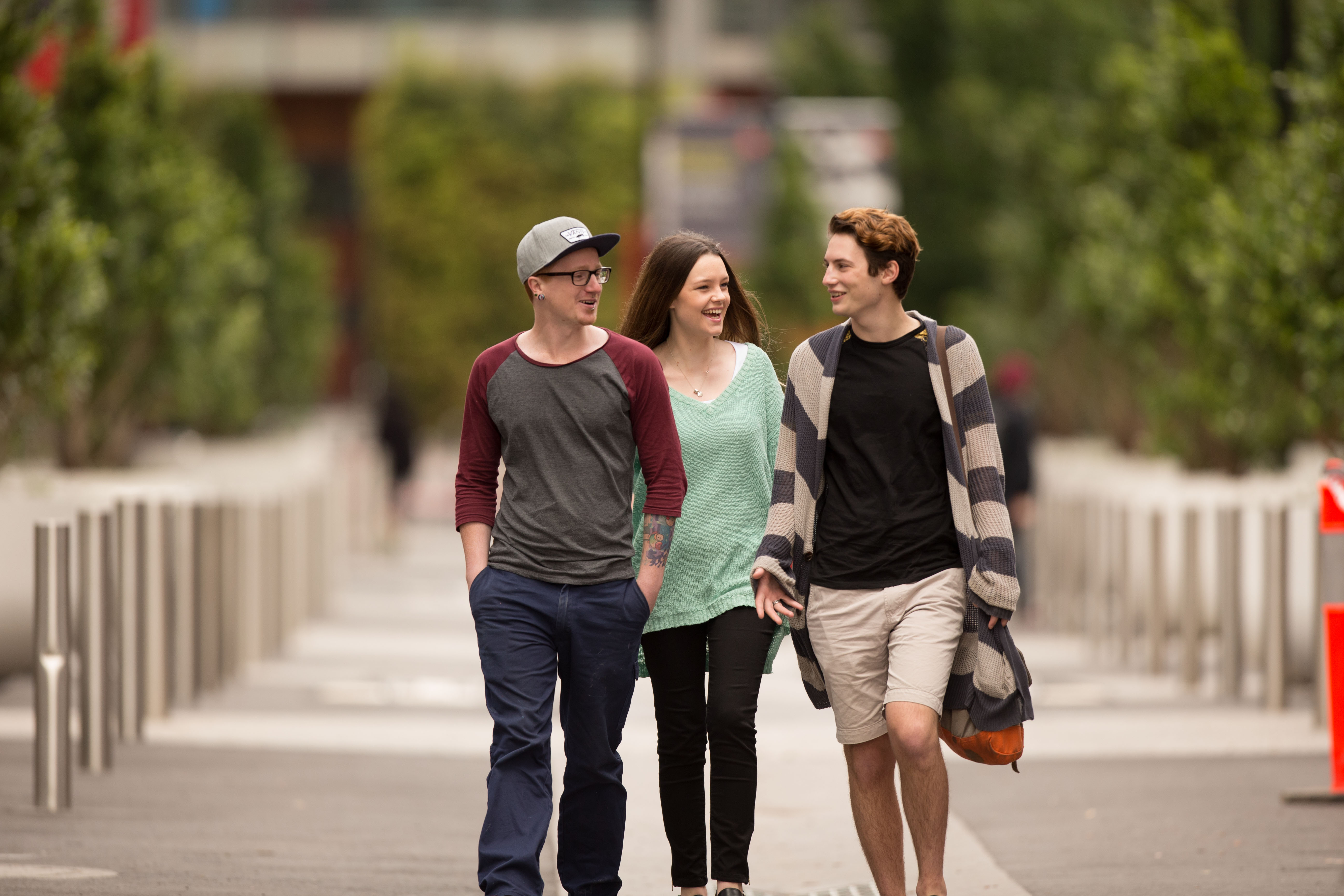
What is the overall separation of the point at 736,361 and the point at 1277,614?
5.47m

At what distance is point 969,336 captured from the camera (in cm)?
565

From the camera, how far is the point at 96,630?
9.15m

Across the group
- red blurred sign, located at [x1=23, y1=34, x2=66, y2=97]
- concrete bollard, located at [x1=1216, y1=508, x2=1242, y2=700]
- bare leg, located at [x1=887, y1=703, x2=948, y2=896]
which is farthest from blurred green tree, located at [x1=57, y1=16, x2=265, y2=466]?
bare leg, located at [x1=887, y1=703, x2=948, y2=896]

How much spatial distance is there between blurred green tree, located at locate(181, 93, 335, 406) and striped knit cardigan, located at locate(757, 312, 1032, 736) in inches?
777

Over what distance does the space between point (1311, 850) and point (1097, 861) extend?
2.45ft

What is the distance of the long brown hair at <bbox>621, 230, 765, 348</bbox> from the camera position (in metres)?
6.52

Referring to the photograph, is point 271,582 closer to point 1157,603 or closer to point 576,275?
point 1157,603

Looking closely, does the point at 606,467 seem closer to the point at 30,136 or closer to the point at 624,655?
the point at 624,655

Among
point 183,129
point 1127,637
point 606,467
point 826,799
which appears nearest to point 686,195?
point 183,129

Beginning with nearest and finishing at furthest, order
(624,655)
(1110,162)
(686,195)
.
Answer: (624,655) < (1110,162) < (686,195)

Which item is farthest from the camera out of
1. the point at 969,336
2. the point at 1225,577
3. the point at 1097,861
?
the point at 1225,577

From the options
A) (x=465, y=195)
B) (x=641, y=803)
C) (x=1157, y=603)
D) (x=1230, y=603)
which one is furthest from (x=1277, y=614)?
(x=465, y=195)

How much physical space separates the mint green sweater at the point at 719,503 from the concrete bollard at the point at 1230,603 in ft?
19.8

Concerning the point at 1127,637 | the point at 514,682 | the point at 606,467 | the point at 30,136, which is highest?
the point at 30,136
